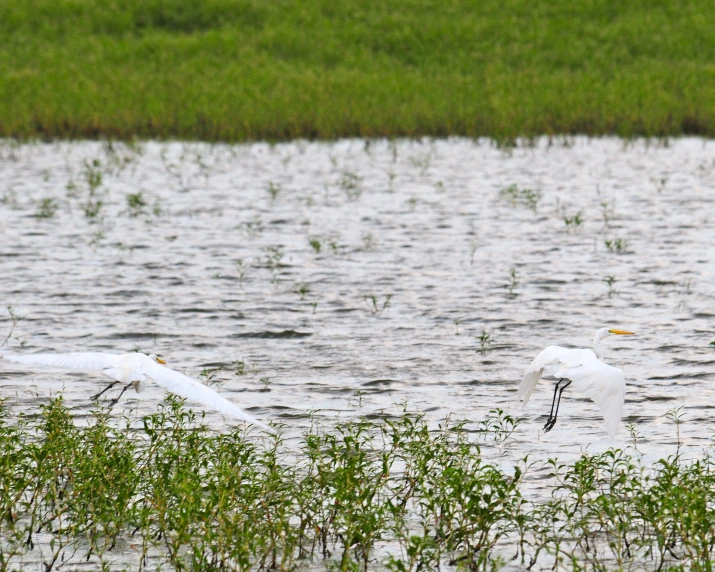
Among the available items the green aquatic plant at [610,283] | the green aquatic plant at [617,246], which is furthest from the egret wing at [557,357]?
the green aquatic plant at [617,246]

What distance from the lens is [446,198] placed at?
62.6ft

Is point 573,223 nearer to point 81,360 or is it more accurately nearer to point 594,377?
point 594,377

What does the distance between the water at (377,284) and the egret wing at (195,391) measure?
4.20 ft

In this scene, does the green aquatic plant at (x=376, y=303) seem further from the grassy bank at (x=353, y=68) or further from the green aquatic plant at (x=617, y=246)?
the grassy bank at (x=353, y=68)

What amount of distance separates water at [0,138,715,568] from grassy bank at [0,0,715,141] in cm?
384

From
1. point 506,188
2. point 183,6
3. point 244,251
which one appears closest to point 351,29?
point 183,6

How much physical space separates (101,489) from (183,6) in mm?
37931

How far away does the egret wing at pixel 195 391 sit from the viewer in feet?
19.4

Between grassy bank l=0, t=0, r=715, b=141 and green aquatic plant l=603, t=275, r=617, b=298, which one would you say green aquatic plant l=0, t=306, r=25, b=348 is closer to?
green aquatic plant l=603, t=275, r=617, b=298

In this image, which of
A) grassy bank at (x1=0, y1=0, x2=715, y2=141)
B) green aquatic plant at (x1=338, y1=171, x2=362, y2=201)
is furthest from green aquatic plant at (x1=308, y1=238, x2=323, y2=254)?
grassy bank at (x1=0, y1=0, x2=715, y2=141)

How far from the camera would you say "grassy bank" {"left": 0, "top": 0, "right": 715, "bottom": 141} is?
26531mm

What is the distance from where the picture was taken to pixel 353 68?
3472 cm

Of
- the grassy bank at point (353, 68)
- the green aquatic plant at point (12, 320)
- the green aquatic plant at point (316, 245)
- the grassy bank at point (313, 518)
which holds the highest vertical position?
the grassy bank at point (353, 68)

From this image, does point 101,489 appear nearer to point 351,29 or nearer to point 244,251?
point 244,251
